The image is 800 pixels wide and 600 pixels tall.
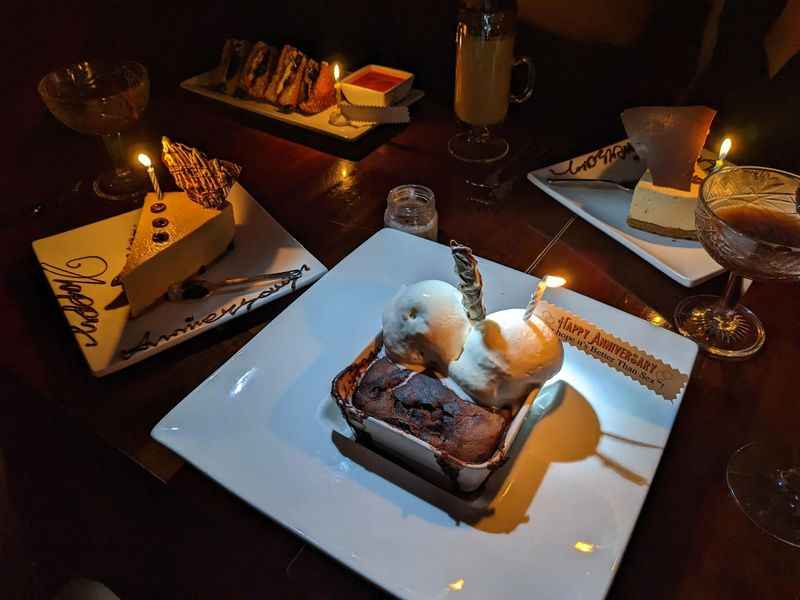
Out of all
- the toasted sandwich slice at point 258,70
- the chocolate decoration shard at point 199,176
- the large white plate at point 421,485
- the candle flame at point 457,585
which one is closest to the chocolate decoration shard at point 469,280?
the large white plate at point 421,485

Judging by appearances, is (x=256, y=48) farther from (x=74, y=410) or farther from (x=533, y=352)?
(x=533, y=352)

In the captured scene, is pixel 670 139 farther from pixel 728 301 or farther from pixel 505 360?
pixel 505 360

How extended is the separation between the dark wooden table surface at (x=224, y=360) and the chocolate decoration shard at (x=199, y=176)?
0.59 feet

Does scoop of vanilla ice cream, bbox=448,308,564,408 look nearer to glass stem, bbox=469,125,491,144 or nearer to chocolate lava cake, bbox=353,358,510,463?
chocolate lava cake, bbox=353,358,510,463

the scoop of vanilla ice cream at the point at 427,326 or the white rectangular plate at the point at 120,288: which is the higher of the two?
the scoop of vanilla ice cream at the point at 427,326

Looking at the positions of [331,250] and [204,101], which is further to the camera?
[204,101]

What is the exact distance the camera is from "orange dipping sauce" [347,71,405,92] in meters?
1.54

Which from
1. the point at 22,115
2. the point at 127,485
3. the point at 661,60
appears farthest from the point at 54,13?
the point at 661,60

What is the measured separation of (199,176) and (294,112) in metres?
0.52

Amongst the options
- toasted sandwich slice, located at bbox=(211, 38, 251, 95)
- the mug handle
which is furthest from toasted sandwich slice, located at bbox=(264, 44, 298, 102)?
the mug handle

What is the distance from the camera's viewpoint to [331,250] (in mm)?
1180

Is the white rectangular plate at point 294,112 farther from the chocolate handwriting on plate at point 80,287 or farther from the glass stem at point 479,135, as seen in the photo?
the chocolate handwriting on plate at point 80,287

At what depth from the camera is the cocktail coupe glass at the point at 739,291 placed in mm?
748

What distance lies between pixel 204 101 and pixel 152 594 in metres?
1.36
